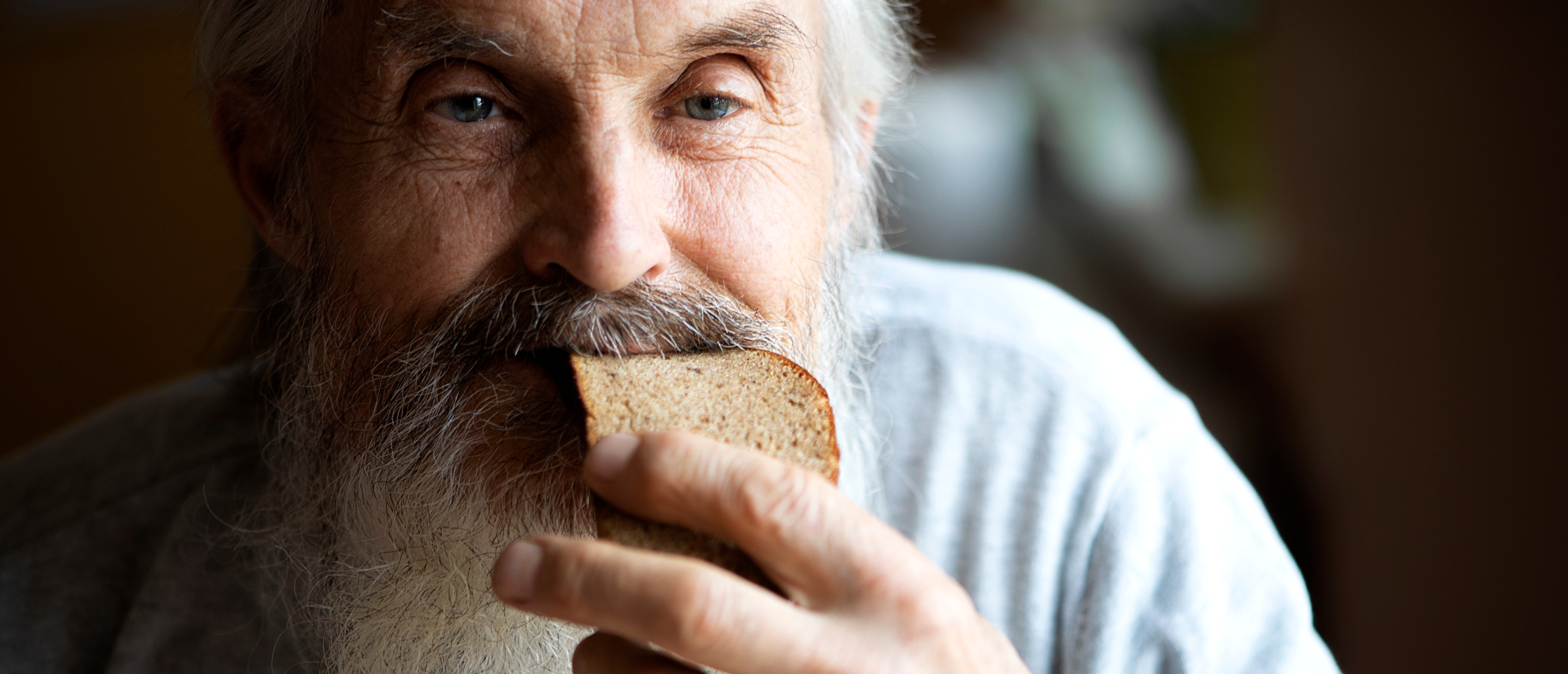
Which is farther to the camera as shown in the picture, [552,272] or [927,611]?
[552,272]

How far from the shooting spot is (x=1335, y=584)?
92.7 inches

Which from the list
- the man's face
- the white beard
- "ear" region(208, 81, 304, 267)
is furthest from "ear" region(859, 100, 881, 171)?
"ear" region(208, 81, 304, 267)

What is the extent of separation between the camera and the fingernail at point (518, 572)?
0.60m

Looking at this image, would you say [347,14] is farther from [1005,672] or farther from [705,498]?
[1005,672]

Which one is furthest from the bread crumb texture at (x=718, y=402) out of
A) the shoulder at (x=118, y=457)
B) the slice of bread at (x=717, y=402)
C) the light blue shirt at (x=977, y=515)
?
the shoulder at (x=118, y=457)

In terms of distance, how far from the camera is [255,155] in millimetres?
1130

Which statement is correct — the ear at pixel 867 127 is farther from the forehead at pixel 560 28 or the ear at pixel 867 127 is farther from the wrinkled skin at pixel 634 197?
the forehead at pixel 560 28

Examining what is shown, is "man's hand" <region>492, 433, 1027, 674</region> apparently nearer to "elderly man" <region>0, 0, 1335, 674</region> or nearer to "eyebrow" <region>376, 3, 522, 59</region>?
"elderly man" <region>0, 0, 1335, 674</region>

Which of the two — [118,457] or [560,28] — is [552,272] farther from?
[118,457]

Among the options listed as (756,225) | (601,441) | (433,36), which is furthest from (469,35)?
(601,441)

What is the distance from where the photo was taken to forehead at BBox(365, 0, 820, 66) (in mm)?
839

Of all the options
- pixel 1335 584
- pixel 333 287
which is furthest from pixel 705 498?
pixel 1335 584

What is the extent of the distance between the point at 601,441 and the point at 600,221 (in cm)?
24

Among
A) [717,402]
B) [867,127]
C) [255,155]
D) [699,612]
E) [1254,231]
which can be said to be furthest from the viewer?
[1254,231]
